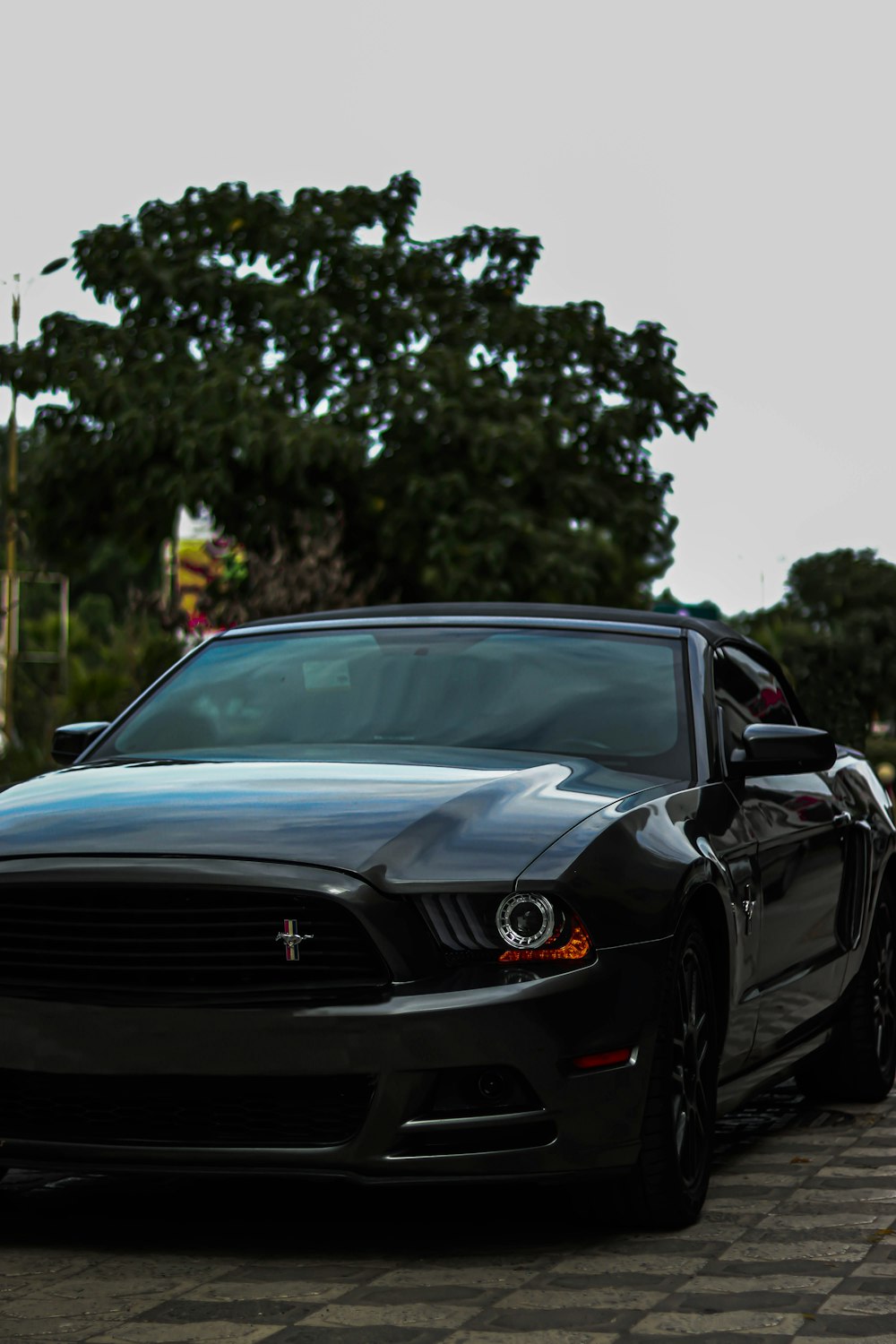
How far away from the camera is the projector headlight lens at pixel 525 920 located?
4.65 m

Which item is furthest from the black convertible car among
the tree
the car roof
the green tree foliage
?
the green tree foliage

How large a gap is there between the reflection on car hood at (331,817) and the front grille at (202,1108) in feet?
1.48

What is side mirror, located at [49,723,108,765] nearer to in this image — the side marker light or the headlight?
the headlight

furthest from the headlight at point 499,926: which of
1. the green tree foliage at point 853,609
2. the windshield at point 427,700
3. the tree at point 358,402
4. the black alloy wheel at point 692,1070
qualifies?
the green tree foliage at point 853,609

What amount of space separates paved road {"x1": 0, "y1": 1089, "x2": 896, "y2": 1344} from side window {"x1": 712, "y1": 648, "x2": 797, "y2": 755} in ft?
4.09

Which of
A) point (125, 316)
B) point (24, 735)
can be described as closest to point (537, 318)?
point (125, 316)

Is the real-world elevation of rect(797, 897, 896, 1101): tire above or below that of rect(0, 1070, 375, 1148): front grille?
below

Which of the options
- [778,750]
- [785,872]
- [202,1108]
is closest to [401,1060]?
[202,1108]

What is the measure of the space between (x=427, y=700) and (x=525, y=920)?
149 centimetres

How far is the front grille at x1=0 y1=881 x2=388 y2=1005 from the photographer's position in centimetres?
462

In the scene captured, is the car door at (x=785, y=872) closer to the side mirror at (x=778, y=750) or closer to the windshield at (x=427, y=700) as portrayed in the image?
the side mirror at (x=778, y=750)

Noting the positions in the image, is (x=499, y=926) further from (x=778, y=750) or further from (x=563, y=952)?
(x=778, y=750)

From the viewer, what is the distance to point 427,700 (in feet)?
19.9

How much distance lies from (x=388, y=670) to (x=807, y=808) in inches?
54.9
